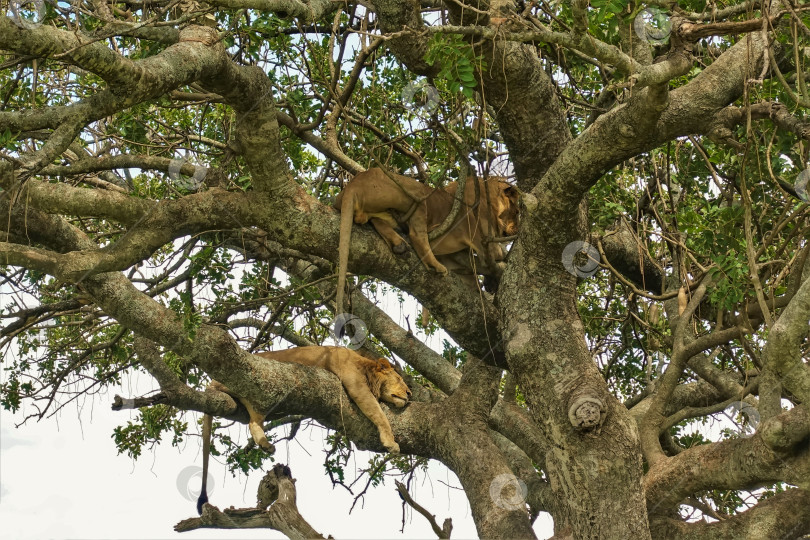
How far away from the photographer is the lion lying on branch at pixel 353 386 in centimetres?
621

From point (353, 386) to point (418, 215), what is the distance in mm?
1453

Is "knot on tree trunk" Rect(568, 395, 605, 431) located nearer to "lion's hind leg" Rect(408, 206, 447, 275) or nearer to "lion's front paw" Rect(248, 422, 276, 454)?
"lion's hind leg" Rect(408, 206, 447, 275)

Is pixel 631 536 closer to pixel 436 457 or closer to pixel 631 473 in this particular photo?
pixel 631 473

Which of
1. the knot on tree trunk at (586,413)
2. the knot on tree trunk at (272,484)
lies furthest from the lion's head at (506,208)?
the knot on tree trunk at (272,484)

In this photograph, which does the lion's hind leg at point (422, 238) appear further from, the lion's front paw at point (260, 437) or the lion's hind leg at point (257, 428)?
the lion's front paw at point (260, 437)

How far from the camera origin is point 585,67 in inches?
266

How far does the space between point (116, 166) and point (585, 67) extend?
12.5 feet

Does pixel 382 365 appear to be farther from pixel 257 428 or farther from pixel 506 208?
pixel 506 208

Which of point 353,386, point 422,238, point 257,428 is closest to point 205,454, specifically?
point 257,428

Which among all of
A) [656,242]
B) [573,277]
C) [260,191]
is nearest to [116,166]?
[260,191]

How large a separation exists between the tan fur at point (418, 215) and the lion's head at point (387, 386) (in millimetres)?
1139

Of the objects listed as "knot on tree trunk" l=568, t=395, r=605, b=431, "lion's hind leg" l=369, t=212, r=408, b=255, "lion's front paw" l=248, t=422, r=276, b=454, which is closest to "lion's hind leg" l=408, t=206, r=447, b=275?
"lion's hind leg" l=369, t=212, r=408, b=255

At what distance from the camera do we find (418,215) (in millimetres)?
6105

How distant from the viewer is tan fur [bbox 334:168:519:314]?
220 inches
